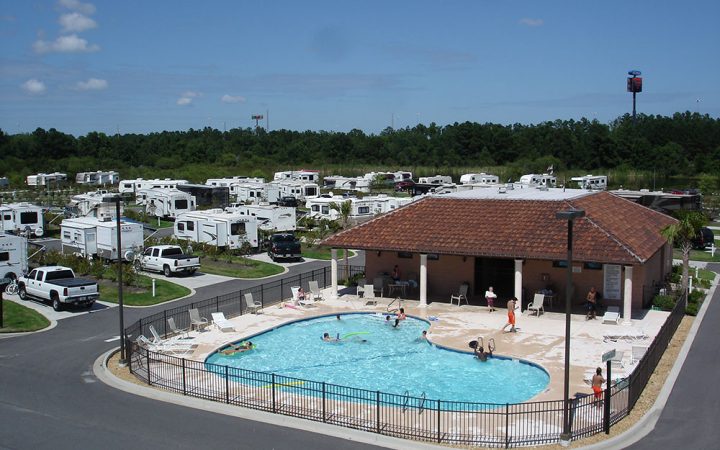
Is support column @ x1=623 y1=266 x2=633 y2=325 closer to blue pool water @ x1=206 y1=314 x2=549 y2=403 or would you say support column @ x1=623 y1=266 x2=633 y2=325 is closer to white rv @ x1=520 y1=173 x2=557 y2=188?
blue pool water @ x1=206 y1=314 x2=549 y2=403

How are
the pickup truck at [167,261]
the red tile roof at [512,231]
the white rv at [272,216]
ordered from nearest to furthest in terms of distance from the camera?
the red tile roof at [512,231]
the pickup truck at [167,261]
the white rv at [272,216]

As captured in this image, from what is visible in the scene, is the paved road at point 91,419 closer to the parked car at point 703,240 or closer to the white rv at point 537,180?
the parked car at point 703,240

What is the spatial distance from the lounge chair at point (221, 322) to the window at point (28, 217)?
101 ft

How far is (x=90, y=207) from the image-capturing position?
62594 millimetres

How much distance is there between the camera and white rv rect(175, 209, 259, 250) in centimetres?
4828

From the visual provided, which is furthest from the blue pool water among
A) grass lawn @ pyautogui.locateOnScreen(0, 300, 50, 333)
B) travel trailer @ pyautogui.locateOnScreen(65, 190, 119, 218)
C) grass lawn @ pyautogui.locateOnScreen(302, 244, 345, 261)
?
travel trailer @ pyautogui.locateOnScreen(65, 190, 119, 218)

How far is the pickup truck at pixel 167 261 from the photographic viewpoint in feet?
135

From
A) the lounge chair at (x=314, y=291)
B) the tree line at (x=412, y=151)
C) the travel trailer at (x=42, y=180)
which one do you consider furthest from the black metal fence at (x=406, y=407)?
the tree line at (x=412, y=151)

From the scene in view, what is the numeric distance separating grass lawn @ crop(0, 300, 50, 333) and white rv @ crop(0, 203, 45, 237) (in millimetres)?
21641

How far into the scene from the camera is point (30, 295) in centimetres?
3491

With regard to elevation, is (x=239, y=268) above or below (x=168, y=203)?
below

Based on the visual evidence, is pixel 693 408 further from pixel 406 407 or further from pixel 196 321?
pixel 196 321

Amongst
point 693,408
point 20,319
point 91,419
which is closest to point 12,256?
point 20,319

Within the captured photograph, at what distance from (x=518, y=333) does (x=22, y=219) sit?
39873 mm
